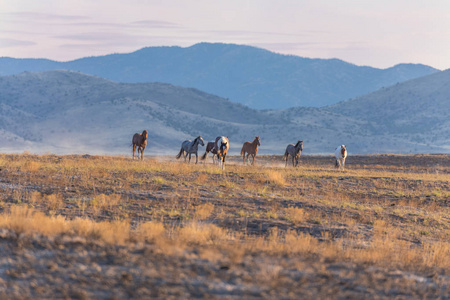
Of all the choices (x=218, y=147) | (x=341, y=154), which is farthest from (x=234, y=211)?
(x=341, y=154)

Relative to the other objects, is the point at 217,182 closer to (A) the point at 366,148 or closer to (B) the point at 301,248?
(B) the point at 301,248

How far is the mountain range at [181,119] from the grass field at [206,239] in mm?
65402

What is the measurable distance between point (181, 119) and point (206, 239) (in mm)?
107677

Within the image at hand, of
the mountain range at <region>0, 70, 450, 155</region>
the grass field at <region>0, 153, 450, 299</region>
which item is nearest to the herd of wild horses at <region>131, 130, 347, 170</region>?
the grass field at <region>0, 153, 450, 299</region>

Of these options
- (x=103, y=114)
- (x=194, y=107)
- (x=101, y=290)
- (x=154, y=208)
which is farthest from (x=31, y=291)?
(x=194, y=107)

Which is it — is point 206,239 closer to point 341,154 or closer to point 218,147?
point 218,147

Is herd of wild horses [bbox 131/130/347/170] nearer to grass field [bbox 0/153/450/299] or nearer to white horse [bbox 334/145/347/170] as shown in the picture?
white horse [bbox 334/145/347/170]

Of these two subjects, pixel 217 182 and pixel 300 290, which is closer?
pixel 300 290

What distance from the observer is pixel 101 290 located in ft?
28.1

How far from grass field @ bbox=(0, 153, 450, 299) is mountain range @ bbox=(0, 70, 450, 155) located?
2575 inches

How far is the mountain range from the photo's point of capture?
331ft

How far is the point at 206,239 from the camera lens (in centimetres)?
1200

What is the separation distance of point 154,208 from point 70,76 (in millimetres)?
138932

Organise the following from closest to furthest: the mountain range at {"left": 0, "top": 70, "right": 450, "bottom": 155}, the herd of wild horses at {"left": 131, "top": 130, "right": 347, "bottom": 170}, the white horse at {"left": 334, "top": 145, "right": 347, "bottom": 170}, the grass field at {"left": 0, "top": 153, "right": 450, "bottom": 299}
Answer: the grass field at {"left": 0, "top": 153, "right": 450, "bottom": 299}, the herd of wild horses at {"left": 131, "top": 130, "right": 347, "bottom": 170}, the white horse at {"left": 334, "top": 145, "right": 347, "bottom": 170}, the mountain range at {"left": 0, "top": 70, "right": 450, "bottom": 155}
